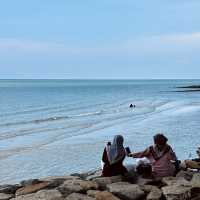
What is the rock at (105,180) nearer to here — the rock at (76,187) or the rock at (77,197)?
the rock at (76,187)

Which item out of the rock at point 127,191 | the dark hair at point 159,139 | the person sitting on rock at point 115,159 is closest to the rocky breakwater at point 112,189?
the rock at point 127,191

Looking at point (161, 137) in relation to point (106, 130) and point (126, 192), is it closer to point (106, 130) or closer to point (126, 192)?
point (126, 192)

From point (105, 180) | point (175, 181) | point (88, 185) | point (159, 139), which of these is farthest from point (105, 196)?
point (159, 139)

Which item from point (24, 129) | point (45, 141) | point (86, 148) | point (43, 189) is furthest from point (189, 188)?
point (24, 129)

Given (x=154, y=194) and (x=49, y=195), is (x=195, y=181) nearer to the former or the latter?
(x=154, y=194)

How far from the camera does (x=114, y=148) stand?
31.9 feet

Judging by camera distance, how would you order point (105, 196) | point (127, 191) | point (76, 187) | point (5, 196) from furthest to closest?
1. point (5, 196)
2. point (76, 187)
3. point (127, 191)
4. point (105, 196)

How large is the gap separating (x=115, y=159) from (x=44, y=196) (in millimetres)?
1892

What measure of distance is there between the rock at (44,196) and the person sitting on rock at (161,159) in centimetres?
206

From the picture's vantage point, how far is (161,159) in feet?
30.9

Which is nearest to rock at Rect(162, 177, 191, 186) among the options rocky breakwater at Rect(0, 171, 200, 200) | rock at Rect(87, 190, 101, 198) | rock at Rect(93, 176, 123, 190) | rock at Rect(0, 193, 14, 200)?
rocky breakwater at Rect(0, 171, 200, 200)

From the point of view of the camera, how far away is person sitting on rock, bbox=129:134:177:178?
9.39m

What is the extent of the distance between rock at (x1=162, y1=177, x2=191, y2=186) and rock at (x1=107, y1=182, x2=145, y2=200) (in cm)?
61

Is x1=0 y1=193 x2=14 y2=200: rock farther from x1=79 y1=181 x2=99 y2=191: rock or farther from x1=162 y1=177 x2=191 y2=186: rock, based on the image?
x1=162 y1=177 x2=191 y2=186: rock
